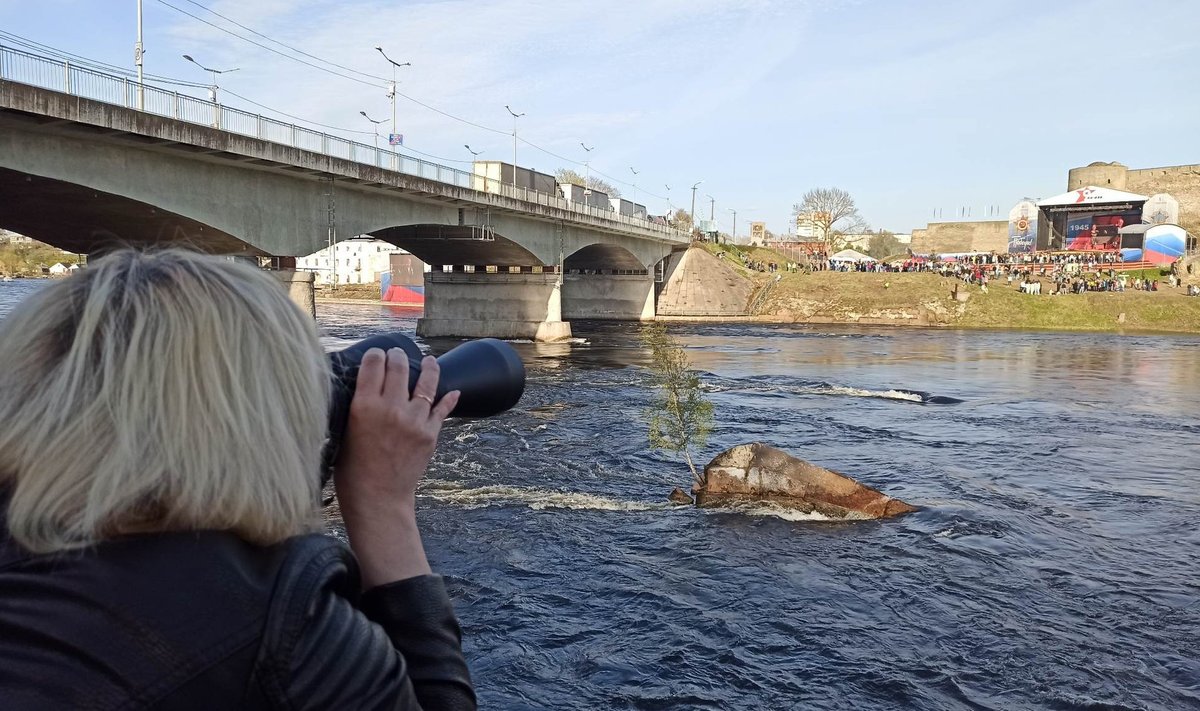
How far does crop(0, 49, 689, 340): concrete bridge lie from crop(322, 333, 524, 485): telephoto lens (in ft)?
21.3

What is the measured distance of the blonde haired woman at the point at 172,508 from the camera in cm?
122

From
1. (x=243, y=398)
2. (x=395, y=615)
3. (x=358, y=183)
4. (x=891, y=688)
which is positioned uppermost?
(x=358, y=183)

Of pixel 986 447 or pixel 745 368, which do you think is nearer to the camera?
pixel 986 447

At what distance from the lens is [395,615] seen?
1.53m

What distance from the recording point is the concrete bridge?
20.0 metres

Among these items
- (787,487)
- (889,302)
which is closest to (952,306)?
(889,302)

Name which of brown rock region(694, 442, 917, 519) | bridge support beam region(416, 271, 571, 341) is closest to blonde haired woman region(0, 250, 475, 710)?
brown rock region(694, 442, 917, 519)

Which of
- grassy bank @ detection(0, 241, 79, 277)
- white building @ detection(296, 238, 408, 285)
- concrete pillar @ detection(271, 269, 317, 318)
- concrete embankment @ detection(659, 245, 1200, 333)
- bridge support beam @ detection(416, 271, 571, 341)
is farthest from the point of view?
white building @ detection(296, 238, 408, 285)

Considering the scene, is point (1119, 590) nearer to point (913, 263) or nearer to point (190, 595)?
point (190, 595)

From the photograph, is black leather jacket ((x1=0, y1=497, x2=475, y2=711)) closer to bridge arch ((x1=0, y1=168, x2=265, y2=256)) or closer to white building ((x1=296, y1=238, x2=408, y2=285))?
bridge arch ((x1=0, y1=168, x2=265, y2=256))

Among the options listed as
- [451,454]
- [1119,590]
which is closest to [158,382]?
[1119,590]

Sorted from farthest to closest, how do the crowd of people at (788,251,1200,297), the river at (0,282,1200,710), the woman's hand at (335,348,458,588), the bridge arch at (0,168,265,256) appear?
1. the crowd of people at (788,251,1200,297)
2. the bridge arch at (0,168,265,256)
3. the river at (0,282,1200,710)
4. the woman's hand at (335,348,458,588)

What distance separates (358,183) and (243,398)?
30810 millimetres

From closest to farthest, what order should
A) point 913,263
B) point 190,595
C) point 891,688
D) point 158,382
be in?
point 190,595
point 158,382
point 891,688
point 913,263
